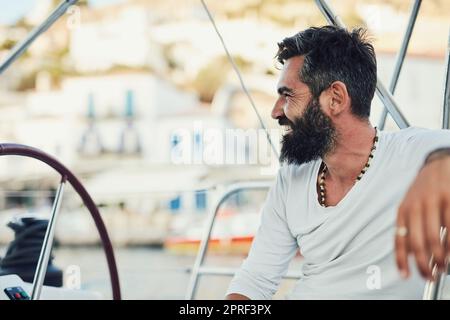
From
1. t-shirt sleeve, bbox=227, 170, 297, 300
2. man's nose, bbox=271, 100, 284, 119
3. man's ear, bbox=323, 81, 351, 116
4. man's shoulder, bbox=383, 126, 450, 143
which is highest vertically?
man's ear, bbox=323, 81, 351, 116

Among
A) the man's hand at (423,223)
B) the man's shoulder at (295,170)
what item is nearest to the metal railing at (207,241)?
the man's shoulder at (295,170)

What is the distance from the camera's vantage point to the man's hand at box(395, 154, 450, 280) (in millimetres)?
552

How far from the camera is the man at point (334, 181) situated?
3.66ft

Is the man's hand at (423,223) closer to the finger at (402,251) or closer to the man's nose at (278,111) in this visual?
the finger at (402,251)

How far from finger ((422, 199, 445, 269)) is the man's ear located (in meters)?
0.67

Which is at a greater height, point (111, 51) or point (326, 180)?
point (111, 51)

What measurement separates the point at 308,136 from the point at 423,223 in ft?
2.16

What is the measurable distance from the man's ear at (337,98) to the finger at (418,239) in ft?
2.19

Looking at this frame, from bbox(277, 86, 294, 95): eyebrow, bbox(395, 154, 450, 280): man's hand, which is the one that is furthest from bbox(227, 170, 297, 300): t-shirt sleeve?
bbox(395, 154, 450, 280): man's hand

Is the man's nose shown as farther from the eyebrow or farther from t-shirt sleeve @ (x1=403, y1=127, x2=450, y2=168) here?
t-shirt sleeve @ (x1=403, y1=127, x2=450, y2=168)
